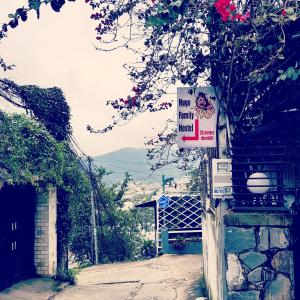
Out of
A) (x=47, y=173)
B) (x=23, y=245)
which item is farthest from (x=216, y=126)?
(x=23, y=245)

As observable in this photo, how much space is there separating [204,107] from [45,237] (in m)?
5.93

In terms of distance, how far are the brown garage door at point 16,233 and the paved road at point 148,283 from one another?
3.35 feet

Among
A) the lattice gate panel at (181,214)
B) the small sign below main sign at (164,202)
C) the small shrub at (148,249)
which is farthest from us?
the small shrub at (148,249)

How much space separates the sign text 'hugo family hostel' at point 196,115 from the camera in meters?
4.57

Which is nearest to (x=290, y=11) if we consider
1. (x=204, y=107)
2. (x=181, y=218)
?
(x=204, y=107)

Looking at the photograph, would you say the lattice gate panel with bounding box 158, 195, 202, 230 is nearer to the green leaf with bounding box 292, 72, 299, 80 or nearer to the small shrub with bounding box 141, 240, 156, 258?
the small shrub with bounding box 141, 240, 156, 258

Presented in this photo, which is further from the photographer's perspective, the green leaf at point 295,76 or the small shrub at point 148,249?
the small shrub at point 148,249

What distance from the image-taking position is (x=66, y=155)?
30.8 feet

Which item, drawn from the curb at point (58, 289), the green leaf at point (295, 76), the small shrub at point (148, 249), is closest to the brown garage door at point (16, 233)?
the curb at point (58, 289)

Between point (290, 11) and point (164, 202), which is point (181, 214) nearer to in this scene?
point (164, 202)

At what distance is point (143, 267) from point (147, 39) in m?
9.25

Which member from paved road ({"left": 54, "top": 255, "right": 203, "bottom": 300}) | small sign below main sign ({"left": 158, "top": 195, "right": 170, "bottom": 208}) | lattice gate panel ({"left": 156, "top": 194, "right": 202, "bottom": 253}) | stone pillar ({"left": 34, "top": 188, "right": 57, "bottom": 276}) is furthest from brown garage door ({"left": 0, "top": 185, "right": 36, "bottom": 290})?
small sign below main sign ({"left": 158, "top": 195, "right": 170, "bottom": 208})

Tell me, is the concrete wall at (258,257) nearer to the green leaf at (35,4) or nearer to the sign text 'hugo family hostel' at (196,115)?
the sign text 'hugo family hostel' at (196,115)

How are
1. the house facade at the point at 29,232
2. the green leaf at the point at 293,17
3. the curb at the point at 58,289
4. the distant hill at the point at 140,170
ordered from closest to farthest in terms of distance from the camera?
1. the green leaf at the point at 293,17
2. the distant hill at the point at 140,170
3. the curb at the point at 58,289
4. the house facade at the point at 29,232
